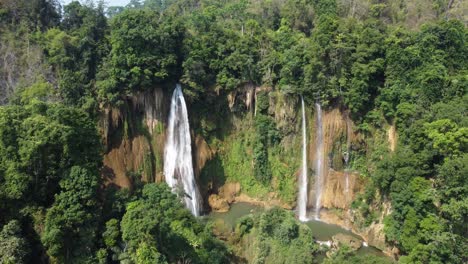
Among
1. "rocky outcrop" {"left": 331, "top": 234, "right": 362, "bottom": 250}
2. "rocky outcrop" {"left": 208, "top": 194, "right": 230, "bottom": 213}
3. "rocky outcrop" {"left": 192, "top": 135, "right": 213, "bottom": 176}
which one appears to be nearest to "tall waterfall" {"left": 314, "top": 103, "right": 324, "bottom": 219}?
"rocky outcrop" {"left": 331, "top": 234, "right": 362, "bottom": 250}

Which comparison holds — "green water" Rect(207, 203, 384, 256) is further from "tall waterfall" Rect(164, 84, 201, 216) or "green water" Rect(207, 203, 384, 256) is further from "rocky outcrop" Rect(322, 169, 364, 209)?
"tall waterfall" Rect(164, 84, 201, 216)

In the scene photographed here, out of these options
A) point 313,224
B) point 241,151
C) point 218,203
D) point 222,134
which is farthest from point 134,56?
point 313,224

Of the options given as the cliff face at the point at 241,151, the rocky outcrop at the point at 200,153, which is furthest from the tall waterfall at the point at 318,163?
the rocky outcrop at the point at 200,153

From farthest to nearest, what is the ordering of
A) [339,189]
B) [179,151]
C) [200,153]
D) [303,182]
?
[200,153] < [303,182] < [179,151] < [339,189]

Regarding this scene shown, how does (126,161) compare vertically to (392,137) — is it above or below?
below

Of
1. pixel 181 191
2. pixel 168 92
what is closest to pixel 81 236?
pixel 181 191

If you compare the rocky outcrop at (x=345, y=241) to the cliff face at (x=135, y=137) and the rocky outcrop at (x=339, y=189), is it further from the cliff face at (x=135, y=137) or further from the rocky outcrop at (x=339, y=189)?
the cliff face at (x=135, y=137)

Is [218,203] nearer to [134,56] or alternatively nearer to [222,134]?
[222,134]
